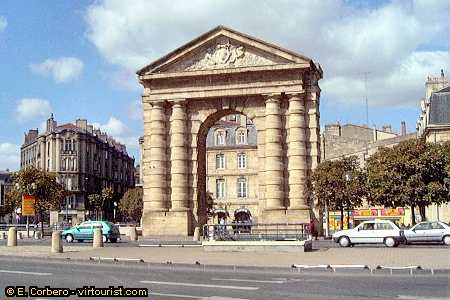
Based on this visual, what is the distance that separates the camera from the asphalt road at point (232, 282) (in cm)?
1394

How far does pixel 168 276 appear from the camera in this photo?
60.1ft

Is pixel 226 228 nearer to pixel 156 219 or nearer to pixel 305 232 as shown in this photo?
pixel 305 232

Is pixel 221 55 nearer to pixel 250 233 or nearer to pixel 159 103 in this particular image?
pixel 159 103

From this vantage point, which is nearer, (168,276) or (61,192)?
(168,276)

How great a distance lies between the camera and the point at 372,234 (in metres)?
34.8

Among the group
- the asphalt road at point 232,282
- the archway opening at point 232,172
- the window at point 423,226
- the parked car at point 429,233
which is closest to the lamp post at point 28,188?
the archway opening at point 232,172

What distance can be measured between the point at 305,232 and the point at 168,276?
12.5 m

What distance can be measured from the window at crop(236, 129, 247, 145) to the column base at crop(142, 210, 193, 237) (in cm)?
3726

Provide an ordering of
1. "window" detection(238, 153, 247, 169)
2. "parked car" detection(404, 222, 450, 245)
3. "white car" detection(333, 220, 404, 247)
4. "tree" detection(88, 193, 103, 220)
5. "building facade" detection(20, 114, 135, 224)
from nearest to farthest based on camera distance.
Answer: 1. "white car" detection(333, 220, 404, 247)
2. "parked car" detection(404, 222, 450, 245)
3. "window" detection(238, 153, 247, 169)
4. "tree" detection(88, 193, 103, 220)
5. "building facade" detection(20, 114, 135, 224)

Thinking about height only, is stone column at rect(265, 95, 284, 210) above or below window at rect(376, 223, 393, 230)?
above

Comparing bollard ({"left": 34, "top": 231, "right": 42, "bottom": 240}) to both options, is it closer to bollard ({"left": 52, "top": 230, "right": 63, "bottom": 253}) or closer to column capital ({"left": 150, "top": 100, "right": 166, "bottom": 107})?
column capital ({"left": 150, "top": 100, "right": 166, "bottom": 107})

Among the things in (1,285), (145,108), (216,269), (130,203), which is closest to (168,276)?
(216,269)

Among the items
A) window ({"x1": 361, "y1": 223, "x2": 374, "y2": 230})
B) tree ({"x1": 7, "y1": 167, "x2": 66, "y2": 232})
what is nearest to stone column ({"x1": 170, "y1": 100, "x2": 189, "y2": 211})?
window ({"x1": 361, "y1": 223, "x2": 374, "y2": 230})

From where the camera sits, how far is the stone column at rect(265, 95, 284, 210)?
44.4 m
